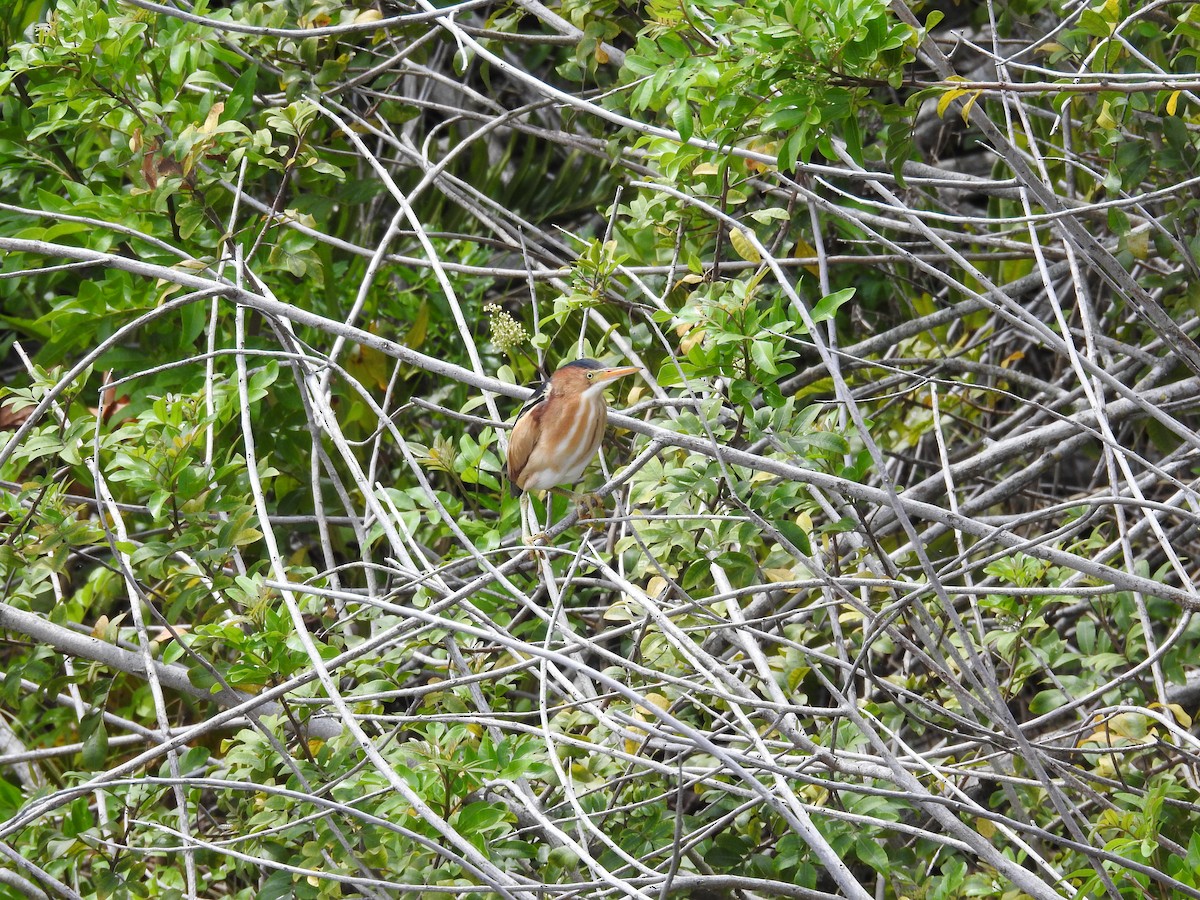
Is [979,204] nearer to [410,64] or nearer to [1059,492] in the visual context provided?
[1059,492]

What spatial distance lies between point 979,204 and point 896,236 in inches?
58.5

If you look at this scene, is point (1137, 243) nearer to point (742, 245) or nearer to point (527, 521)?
point (742, 245)

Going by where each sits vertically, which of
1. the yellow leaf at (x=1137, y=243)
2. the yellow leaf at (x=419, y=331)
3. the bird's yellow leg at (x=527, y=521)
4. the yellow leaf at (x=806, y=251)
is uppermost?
the yellow leaf at (x=1137, y=243)

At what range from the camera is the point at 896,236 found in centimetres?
404

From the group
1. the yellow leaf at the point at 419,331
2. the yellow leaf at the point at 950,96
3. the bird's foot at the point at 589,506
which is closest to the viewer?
the yellow leaf at the point at 950,96

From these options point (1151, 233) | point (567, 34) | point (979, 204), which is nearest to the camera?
point (1151, 233)

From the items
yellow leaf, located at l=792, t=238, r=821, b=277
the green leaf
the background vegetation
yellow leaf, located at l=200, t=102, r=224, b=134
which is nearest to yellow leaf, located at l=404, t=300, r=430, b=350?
the background vegetation

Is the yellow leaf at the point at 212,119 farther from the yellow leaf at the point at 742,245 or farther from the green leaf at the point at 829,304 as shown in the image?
the green leaf at the point at 829,304

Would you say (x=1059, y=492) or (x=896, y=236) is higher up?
(x=896, y=236)

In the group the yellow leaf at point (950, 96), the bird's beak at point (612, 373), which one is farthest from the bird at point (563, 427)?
the yellow leaf at point (950, 96)

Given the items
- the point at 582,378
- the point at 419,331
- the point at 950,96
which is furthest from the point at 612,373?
the point at 419,331

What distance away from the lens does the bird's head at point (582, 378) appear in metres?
Result: 2.91

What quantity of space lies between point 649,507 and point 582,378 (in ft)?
1.99

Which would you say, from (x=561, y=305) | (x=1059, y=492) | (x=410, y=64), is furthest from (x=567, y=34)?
(x=1059, y=492)
